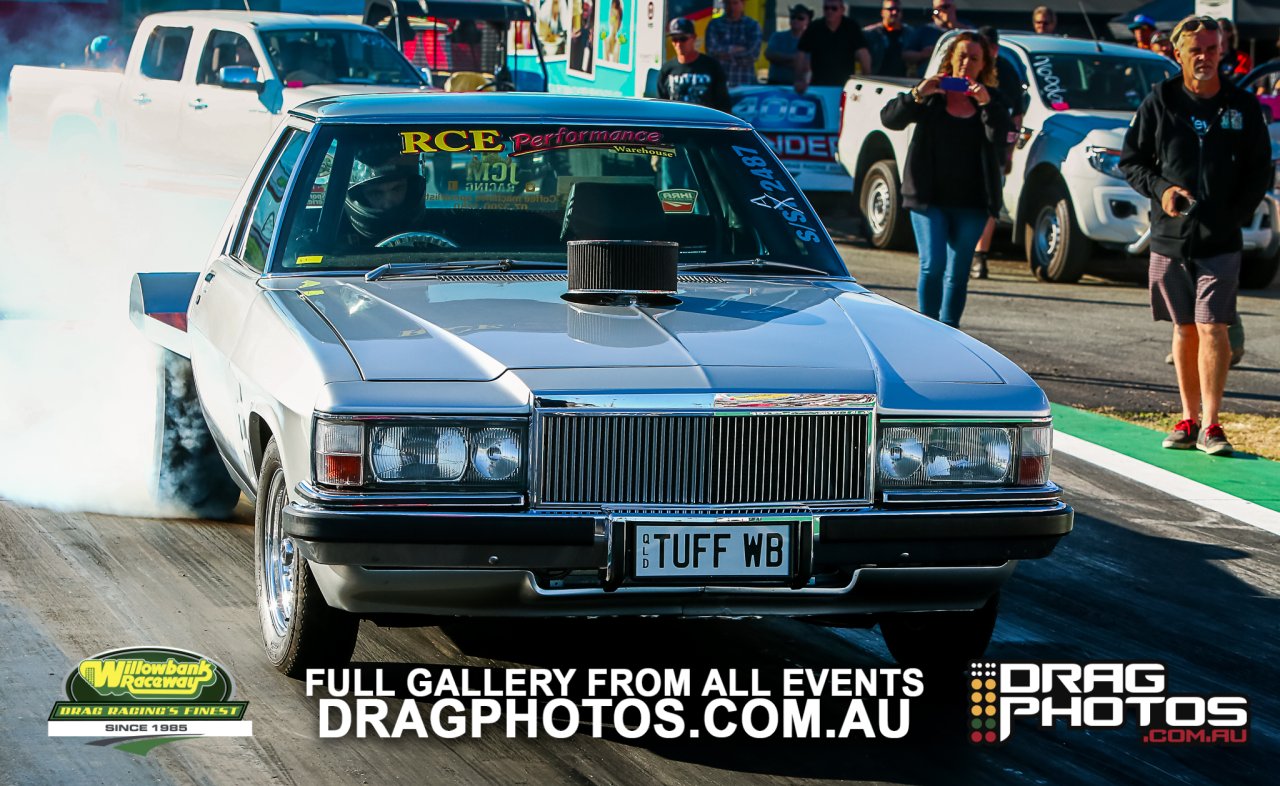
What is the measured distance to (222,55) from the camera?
16656 millimetres

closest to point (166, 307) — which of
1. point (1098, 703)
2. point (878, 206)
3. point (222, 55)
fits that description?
point (1098, 703)

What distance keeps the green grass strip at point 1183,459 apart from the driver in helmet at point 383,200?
4.00 meters

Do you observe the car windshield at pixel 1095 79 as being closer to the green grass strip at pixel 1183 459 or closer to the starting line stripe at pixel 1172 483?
the green grass strip at pixel 1183 459

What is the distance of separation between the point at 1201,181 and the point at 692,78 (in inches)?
327

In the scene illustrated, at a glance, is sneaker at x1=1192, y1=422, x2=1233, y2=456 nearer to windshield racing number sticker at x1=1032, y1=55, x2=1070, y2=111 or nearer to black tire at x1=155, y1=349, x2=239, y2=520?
black tire at x1=155, y1=349, x2=239, y2=520

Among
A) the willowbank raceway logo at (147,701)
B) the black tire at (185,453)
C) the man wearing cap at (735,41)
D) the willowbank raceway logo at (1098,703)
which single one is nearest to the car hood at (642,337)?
the willowbank raceway logo at (1098,703)

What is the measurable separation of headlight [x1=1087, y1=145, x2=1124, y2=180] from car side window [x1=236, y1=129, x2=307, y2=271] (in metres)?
9.23

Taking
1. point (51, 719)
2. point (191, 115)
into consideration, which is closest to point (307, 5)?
point (191, 115)

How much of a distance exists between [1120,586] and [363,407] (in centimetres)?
307

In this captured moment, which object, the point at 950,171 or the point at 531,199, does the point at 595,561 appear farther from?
the point at 950,171

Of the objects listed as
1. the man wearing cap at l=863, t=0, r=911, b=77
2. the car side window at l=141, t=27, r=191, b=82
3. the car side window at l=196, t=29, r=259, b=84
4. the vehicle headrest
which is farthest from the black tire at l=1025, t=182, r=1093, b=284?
the vehicle headrest

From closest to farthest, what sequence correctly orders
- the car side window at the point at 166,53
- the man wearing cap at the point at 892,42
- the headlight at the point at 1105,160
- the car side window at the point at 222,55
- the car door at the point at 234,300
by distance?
the car door at the point at 234,300
the headlight at the point at 1105,160
the car side window at the point at 222,55
the car side window at the point at 166,53
the man wearing cap at the point at 892,42

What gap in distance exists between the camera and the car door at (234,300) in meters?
5.35

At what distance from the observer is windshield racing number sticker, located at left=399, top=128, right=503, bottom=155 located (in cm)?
571
